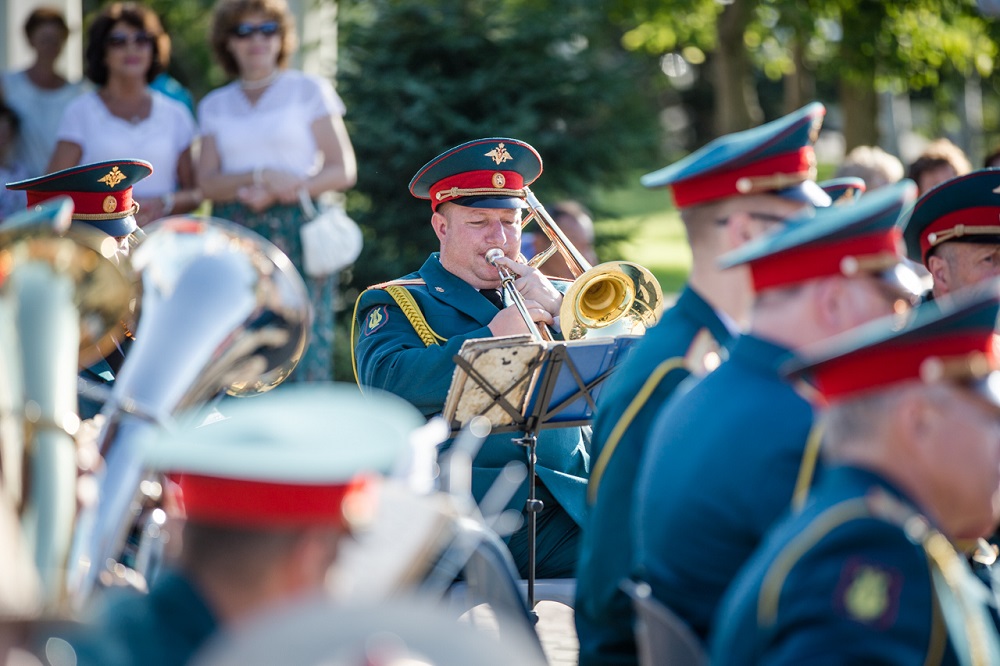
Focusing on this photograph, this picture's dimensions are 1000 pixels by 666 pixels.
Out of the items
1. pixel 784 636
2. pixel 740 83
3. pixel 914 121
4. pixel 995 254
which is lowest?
pixel 914 121

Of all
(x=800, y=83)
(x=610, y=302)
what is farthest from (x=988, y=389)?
(x=800, y=83)

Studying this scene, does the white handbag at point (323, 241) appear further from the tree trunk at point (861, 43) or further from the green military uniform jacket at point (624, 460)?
the tree trunk at point (861, 43)

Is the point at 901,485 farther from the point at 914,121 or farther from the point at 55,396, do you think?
the point at 914,121

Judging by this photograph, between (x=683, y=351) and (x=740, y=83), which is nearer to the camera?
(x=683, y=351)

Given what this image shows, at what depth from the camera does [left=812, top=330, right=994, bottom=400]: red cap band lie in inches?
82.6

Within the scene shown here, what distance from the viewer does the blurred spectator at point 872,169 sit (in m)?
6.91

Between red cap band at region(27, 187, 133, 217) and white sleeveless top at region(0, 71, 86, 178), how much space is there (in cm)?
328

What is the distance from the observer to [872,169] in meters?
6.96

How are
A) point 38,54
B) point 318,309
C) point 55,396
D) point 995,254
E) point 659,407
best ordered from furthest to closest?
1. point 38,54
2. point 318,309
3. point 995,254
4. point 659,407
5. point 55,396

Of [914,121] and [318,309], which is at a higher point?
[318,309]

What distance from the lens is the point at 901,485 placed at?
212 centimetres

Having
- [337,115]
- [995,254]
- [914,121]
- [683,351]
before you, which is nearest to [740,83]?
[337,115]

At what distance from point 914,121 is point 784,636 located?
126ft

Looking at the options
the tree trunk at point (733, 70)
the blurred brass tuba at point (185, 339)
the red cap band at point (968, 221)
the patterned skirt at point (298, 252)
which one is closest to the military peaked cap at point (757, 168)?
the blurred brass tuba at point (185, 339)
